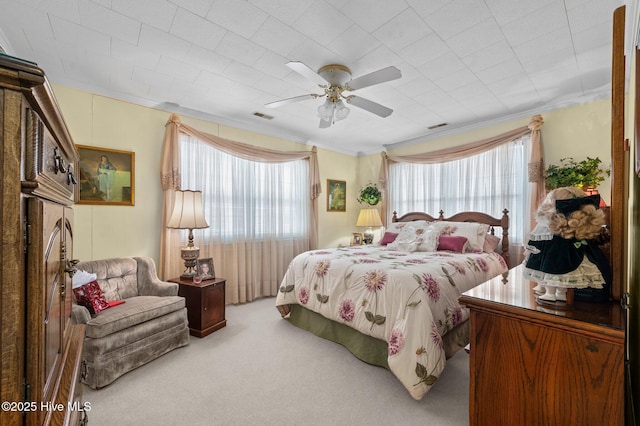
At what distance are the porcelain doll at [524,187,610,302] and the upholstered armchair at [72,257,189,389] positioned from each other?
99.5 inches

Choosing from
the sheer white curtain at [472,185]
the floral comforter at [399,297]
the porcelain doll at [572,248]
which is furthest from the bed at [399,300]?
the porcelain doll at [572,248]

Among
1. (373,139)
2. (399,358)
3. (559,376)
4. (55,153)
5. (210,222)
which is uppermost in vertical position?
(373,139)

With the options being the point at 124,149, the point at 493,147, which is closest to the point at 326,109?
the point at 124,149

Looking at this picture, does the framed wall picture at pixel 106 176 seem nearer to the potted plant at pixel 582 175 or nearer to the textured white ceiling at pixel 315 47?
the textured white ceiling at pixel 315 47

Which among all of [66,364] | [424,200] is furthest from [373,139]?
[66,364]

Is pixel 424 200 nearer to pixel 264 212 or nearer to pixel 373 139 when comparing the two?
pixel 373 139

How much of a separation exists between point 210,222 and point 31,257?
3.44m

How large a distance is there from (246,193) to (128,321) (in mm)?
2347

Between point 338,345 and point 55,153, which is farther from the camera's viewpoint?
point 338,345

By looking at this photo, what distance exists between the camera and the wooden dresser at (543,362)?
3.11ft

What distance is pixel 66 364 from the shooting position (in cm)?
96

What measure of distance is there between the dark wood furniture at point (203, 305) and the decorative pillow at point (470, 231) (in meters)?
2.97

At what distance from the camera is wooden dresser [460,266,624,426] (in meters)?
0.95

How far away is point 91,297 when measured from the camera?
2287 mm
